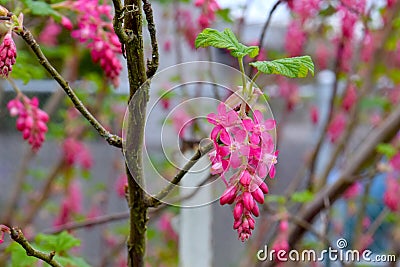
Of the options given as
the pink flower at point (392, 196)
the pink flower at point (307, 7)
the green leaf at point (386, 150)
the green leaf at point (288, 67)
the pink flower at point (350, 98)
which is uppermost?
the pink flower at point (307, 7)

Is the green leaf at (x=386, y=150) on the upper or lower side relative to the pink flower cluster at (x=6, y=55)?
lower

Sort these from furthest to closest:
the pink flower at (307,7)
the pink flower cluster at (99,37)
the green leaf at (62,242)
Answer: the pink flower at (307,7)
the green leaf at (62,242)
the pink flower cluster at (99,37)

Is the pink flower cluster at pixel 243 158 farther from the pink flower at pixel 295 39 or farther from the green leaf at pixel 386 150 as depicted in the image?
the pink flower at pixel 295 39

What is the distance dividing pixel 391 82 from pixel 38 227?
2015 mm

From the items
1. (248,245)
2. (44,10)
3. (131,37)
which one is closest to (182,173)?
(131,37)

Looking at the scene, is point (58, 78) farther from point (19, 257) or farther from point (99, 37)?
point (19, 257)

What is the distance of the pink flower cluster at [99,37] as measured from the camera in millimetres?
953

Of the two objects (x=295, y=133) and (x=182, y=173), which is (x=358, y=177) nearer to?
(x=182, y=173)

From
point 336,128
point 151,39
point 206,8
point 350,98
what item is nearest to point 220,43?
point 151,39

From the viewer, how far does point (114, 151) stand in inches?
124

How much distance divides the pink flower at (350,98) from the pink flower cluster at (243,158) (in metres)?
1.55

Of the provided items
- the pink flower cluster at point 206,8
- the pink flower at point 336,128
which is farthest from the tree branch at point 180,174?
the pink flower at point 336,128

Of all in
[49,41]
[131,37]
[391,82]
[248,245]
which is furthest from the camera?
[391,82]

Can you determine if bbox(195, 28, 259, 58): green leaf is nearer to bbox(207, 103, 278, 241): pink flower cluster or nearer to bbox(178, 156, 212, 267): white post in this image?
bbox(207, 103, 278, 241): pink flower cluster
